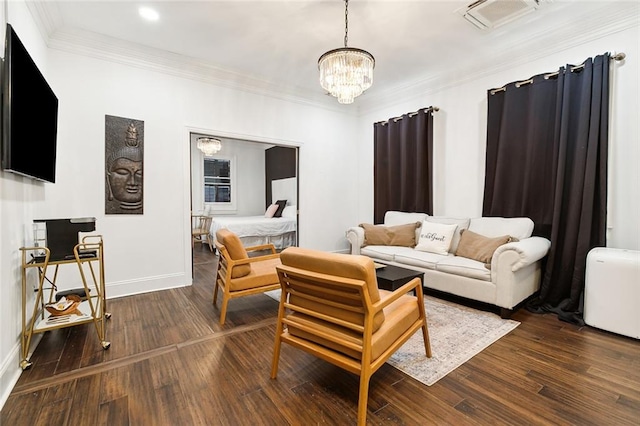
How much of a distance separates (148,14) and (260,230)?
156 inches

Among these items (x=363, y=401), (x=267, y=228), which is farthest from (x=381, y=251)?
(x=267, y=228)

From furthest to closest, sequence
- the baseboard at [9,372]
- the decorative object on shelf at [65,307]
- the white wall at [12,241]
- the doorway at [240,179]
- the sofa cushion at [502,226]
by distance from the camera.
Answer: the doorway at [240,179], the sofa cushion at [502,226], the decorative object on shelf at [65,307], the white wall at [12,241], the baseboard at [9,372]

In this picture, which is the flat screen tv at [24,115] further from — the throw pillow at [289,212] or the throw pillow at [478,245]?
the throw pillow at [289,212]

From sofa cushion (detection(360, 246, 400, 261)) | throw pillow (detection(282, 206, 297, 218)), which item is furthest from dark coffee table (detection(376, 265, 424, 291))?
throw pillow (detection(282, 206, 297, 218))

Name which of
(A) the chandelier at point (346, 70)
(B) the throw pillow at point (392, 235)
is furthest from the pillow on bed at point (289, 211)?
(A) the chandelier at point (346, 70)

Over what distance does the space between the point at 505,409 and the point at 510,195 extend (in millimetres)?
2713

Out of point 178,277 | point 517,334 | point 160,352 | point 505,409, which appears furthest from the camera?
point 178,277

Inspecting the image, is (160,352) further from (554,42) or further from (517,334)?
(554,42)

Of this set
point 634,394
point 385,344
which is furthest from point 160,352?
point 634,394

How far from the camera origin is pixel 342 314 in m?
1.64

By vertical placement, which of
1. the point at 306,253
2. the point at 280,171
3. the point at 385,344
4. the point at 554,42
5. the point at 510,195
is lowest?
the point at 385,344

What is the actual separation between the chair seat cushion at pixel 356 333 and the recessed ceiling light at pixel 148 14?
10.3 ft

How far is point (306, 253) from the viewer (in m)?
1.68

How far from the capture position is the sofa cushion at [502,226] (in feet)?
10.8
